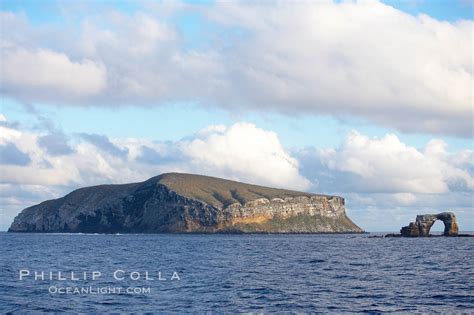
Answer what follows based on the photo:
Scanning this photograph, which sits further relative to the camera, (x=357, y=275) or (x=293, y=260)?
(x=293, y=260)

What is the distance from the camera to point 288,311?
52.9 meters

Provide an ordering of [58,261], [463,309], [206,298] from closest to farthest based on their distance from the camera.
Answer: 1. [463,309]
2. [206,298]
3. [58,261]

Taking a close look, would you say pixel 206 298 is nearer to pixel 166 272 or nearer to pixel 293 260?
pixel 166 272

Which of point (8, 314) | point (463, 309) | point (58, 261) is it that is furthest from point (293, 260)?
point (8, 314)

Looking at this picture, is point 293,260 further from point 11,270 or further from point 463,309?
point 463,309

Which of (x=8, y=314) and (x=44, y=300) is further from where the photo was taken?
(x=44, y=300)

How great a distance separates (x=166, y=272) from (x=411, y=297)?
116ft

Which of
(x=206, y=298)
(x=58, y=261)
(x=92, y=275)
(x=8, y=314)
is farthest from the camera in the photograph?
(x=58, y=261)

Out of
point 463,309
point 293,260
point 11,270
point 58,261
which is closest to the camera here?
point 463,309

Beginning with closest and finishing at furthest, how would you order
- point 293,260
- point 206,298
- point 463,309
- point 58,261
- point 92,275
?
point 463,309, point 206,298, point 92,275, point 58,261, point 293,260

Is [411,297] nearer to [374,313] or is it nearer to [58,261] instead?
[374,313]

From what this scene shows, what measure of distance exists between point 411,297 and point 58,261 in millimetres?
64221

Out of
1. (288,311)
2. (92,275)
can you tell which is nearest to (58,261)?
(92,275)

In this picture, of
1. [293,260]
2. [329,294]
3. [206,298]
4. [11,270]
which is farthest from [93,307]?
[293,260]
